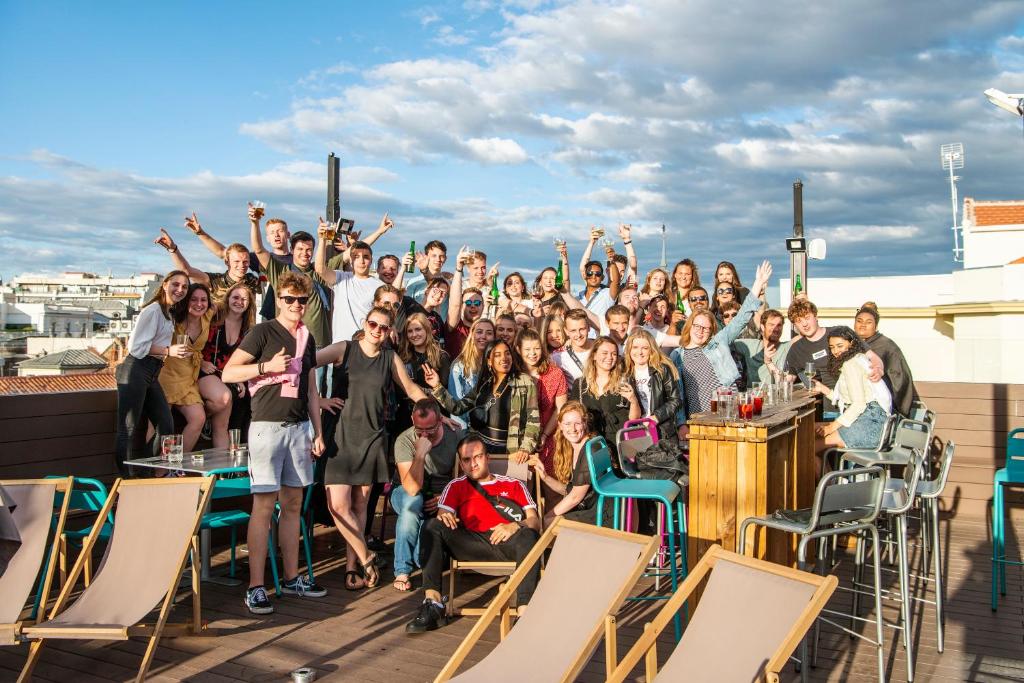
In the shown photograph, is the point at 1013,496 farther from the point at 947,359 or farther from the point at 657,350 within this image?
the point at 947,359

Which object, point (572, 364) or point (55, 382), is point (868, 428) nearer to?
point (572, 364)

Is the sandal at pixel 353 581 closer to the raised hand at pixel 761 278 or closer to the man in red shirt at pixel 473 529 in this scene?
the man in red shirt at pixel 473 529

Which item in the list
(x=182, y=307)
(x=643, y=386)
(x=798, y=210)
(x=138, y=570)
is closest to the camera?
(x=138, y=570)

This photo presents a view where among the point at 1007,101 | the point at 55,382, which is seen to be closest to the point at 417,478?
the point at 1007,101

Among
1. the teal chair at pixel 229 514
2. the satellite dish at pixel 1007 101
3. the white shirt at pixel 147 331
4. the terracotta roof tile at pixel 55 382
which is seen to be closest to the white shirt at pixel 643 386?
the teal chair at pixel 229 514

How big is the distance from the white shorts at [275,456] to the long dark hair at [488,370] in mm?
1537

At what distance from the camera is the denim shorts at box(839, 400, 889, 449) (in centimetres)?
622

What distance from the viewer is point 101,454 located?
21.3ft

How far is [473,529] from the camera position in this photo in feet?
17.2

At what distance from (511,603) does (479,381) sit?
1916 mm

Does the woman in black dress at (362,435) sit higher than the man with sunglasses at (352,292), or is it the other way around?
the man with sunglasses at (352,292)

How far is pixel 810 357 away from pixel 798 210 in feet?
27.1

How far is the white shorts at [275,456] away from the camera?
5.03m

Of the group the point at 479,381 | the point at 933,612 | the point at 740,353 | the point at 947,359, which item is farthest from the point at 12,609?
the point at 947,359
